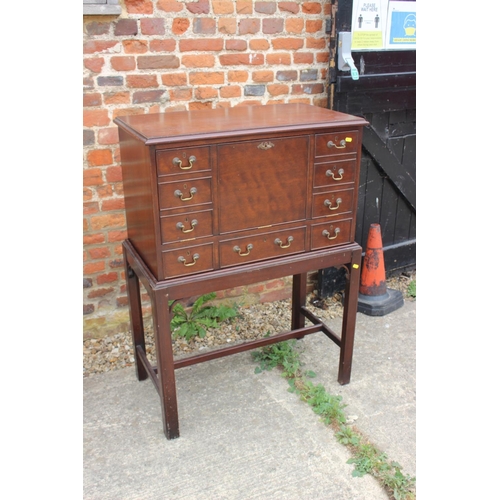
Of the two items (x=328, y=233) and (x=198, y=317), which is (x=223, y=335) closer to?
(x=198, y=317)

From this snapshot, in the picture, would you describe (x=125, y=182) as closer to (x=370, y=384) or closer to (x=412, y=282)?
(x=370, y=384)

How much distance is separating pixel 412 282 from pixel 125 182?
2.58m

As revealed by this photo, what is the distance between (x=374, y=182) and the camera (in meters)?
3.92

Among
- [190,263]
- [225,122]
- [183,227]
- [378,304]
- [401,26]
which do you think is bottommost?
[378,304]

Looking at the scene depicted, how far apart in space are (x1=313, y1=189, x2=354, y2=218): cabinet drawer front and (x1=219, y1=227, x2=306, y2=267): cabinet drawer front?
5.0 inches

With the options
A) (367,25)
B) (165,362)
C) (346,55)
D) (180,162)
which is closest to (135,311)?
(165,362)

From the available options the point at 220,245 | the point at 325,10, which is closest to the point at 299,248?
the point at 220,245

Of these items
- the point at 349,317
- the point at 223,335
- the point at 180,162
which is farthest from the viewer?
the point at 223,335

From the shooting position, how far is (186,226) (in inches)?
92.4

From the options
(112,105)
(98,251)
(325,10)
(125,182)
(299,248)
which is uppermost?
(325,10)

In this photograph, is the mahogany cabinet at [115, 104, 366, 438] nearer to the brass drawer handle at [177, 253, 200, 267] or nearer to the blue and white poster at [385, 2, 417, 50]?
the brass drawer handle at [177, 253, 200, 267]

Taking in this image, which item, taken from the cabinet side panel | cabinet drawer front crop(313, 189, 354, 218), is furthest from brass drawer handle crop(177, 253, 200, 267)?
cabinet drawer front crop(313, 189, 354, 218)

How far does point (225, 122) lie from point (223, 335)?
162 cm

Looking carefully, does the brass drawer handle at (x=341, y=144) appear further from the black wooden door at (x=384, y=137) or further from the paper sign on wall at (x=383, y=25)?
the paper sign on wall at (x=383, y=25)
